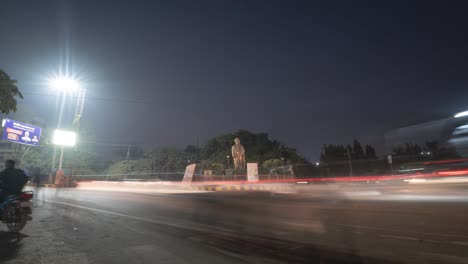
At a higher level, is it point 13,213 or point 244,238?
point 13,213

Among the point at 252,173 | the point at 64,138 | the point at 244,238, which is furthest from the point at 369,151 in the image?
the point at 244,238

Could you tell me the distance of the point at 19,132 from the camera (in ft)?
85.7

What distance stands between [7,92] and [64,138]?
855 inches

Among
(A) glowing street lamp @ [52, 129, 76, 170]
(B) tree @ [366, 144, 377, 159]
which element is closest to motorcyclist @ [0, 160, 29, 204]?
(A) glowing street lamp @ [52, 129, 76, 170]

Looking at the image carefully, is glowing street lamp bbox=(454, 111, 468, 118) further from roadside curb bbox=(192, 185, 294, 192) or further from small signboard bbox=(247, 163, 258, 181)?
small signboard bbox=(247, 163, 258, 181)

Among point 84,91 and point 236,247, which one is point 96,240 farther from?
point 84,91

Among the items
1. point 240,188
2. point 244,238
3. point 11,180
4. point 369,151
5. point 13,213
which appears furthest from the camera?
point 369,151

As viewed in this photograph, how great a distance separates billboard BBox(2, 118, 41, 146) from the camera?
24.9m

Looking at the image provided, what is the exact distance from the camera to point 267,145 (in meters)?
78.9

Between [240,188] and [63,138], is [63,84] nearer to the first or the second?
[63,138]

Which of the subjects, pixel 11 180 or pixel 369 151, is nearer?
pixel 11 180

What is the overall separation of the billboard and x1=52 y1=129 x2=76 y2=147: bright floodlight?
207cm

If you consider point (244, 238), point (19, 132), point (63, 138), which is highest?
point (63, 138)

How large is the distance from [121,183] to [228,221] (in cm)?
2372
